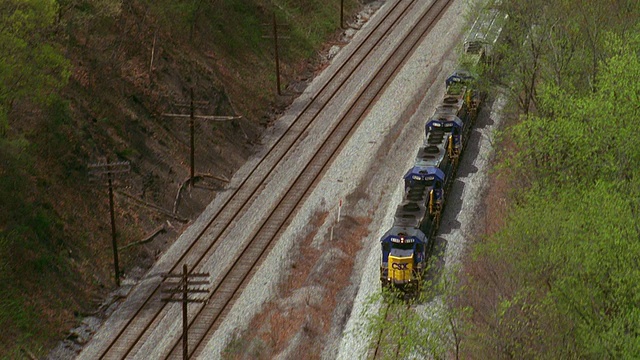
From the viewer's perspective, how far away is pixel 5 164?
191 feet

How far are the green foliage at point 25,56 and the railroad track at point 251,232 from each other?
12.3m

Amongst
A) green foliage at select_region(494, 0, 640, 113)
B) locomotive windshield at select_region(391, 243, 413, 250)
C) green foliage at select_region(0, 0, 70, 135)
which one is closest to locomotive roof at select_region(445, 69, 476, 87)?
green foliage at select_region(494, 0, 640, 113)

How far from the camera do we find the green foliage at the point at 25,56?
177 feet

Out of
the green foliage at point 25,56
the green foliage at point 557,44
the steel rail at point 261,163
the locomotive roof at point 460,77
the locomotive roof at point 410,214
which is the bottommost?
the steel rail at point 261,163

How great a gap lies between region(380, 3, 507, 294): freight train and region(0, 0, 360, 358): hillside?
1356 cm

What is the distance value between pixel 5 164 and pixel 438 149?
2562cm

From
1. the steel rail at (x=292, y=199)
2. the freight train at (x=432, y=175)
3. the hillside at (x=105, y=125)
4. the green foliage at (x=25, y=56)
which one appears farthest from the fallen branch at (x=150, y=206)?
the freight train at (x=432, y=175)

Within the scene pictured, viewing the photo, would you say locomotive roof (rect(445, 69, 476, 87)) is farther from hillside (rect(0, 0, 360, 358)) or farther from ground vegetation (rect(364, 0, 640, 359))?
hillside (rect(0, 0, 360, 358))

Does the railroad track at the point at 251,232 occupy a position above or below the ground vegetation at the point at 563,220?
below

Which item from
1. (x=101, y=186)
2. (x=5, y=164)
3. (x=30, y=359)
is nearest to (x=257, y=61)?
(x=101, y=186)

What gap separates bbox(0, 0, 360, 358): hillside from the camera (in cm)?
5516

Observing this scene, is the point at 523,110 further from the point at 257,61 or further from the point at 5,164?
the point at 5,164

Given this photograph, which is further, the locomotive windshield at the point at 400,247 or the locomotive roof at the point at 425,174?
the locomotive roof at the point at 425,174

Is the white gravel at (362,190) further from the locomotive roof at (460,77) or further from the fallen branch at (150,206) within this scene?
the locomotive roof at (460,77)
